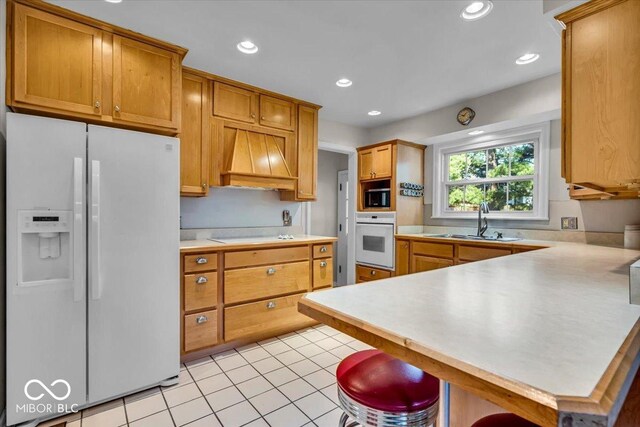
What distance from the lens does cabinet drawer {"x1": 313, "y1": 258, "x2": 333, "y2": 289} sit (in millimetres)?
3195

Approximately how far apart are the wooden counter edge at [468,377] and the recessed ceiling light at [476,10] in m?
2.08

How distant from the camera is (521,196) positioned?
338 centimetres

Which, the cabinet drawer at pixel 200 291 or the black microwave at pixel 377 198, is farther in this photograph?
the black microwave at pixel 377 198

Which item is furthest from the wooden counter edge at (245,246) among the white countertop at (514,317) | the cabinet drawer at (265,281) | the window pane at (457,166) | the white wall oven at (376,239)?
the window pane at (457,166)

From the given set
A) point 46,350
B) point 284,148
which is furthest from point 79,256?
point 284,148

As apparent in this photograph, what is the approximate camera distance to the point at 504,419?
840 mm

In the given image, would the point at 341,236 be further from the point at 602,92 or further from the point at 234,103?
the point at 602,92

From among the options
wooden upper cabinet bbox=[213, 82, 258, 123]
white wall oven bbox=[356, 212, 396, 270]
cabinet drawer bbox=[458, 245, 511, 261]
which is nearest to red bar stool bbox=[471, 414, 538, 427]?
cabinet drawer bbox=[458, 245, 511, 261]

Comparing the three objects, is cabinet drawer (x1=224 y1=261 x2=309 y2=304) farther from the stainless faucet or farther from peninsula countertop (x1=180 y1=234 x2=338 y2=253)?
the stainless faucet

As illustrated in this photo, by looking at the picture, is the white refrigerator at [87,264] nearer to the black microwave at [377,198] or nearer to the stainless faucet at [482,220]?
the black microwave at [377,198]

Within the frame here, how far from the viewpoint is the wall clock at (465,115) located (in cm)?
337

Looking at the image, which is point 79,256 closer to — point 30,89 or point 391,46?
point 30,89

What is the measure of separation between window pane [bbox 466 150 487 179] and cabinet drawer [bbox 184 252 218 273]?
3.27 meters

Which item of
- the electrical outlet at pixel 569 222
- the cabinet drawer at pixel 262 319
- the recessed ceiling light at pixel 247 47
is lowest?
the cabinet drawer at pixel 262 319
